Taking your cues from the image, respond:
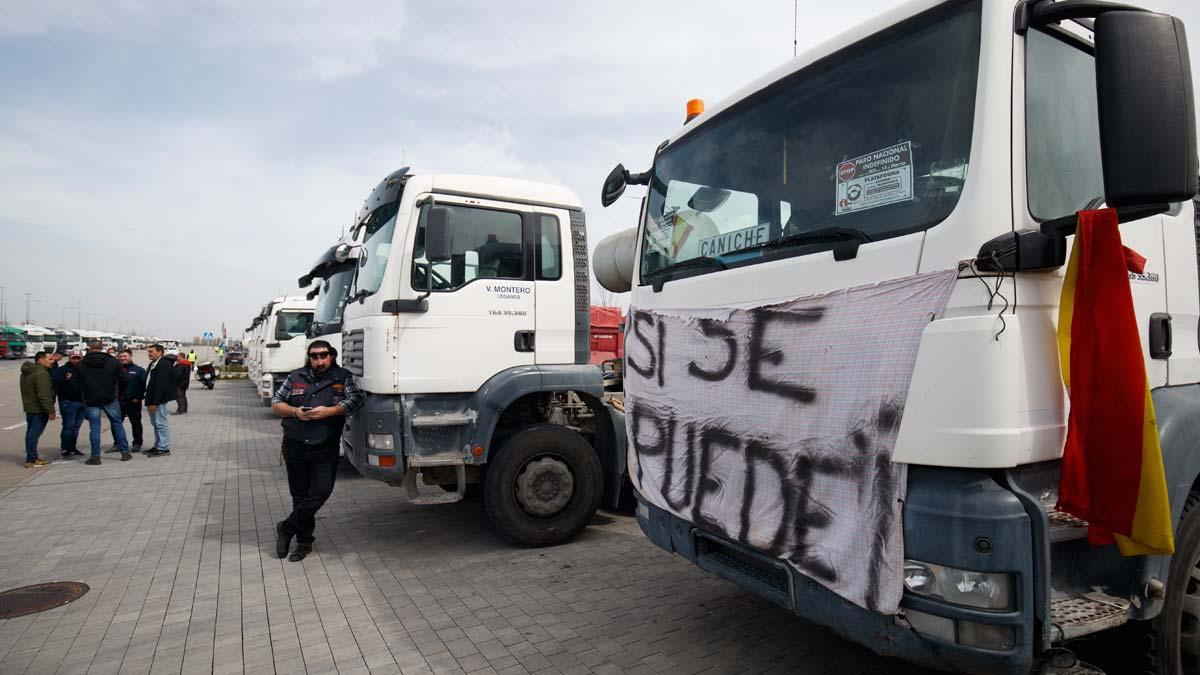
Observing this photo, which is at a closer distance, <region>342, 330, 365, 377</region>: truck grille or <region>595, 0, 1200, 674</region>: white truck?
<region>595, 0, 1200, 674</region>: white truck

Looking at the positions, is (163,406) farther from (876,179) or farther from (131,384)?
(876,179)

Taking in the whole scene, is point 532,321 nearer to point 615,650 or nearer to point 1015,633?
point 615,650

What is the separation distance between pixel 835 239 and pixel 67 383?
11597mm

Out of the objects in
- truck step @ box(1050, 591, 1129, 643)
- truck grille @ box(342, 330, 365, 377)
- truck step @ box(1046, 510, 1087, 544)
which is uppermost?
truck grille @ box(342, 330, 365, 377)

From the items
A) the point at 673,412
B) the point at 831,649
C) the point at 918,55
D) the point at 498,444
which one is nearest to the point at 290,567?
the point at 498,444

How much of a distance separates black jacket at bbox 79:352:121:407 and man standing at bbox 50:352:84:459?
0.10 meters

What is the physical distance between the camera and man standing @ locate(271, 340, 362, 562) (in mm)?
5344

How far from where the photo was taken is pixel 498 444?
5648mm

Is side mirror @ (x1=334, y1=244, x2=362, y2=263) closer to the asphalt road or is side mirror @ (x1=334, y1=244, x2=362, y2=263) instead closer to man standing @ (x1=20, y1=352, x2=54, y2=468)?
the asphalt road

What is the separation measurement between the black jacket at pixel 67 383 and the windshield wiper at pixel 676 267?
33.6 feet

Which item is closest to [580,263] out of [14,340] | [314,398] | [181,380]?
[314,398]

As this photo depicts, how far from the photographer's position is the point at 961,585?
205cm

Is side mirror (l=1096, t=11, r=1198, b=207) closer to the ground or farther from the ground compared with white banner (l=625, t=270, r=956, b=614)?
farther from the ground

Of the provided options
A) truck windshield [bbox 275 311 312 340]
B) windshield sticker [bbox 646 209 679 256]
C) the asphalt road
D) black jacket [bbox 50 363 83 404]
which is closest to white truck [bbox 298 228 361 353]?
windshield sticker [bbox 646 209 679 256]
